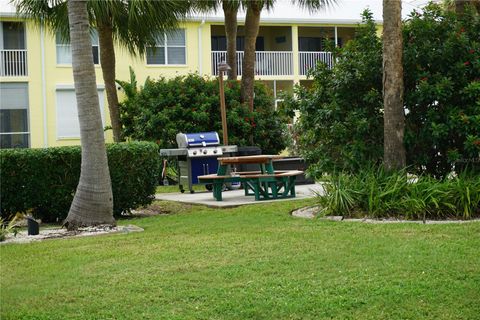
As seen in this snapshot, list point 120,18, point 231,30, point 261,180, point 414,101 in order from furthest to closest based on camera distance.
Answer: point 231,30
point 120,18
point 261,180
point 414,101

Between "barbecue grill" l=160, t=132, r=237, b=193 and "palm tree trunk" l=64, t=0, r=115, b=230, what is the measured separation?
19.4 feet

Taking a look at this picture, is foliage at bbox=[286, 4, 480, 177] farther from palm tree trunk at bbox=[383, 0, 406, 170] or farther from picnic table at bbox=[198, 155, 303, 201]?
picnic table at bbox=[198, 155, 303, 201]

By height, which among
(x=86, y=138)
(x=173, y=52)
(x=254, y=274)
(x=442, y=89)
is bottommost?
(x=254, y=274)

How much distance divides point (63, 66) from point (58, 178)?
59.1ft

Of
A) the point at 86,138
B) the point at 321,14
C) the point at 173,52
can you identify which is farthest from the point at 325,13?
the point at 86,138

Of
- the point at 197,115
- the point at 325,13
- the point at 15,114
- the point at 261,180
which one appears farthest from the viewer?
the point at 325,13

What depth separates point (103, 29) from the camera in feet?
63.5

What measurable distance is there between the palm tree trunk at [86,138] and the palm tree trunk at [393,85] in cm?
419

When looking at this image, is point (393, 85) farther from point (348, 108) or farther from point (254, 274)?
point (254, 274)

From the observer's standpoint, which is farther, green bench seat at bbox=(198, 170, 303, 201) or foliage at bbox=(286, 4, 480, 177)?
green bench seat at bbox=(198, 170, 303, 201)

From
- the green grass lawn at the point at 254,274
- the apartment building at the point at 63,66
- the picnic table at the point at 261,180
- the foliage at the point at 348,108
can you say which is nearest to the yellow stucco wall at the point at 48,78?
the apartment building at the point at 63,66

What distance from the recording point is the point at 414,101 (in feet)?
40.5

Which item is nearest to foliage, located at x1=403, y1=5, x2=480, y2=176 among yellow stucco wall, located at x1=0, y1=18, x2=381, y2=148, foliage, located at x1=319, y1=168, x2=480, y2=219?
foliage, located at x1=319, y1=168, x2=480, y2=219

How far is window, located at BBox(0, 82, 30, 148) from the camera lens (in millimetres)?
29234
